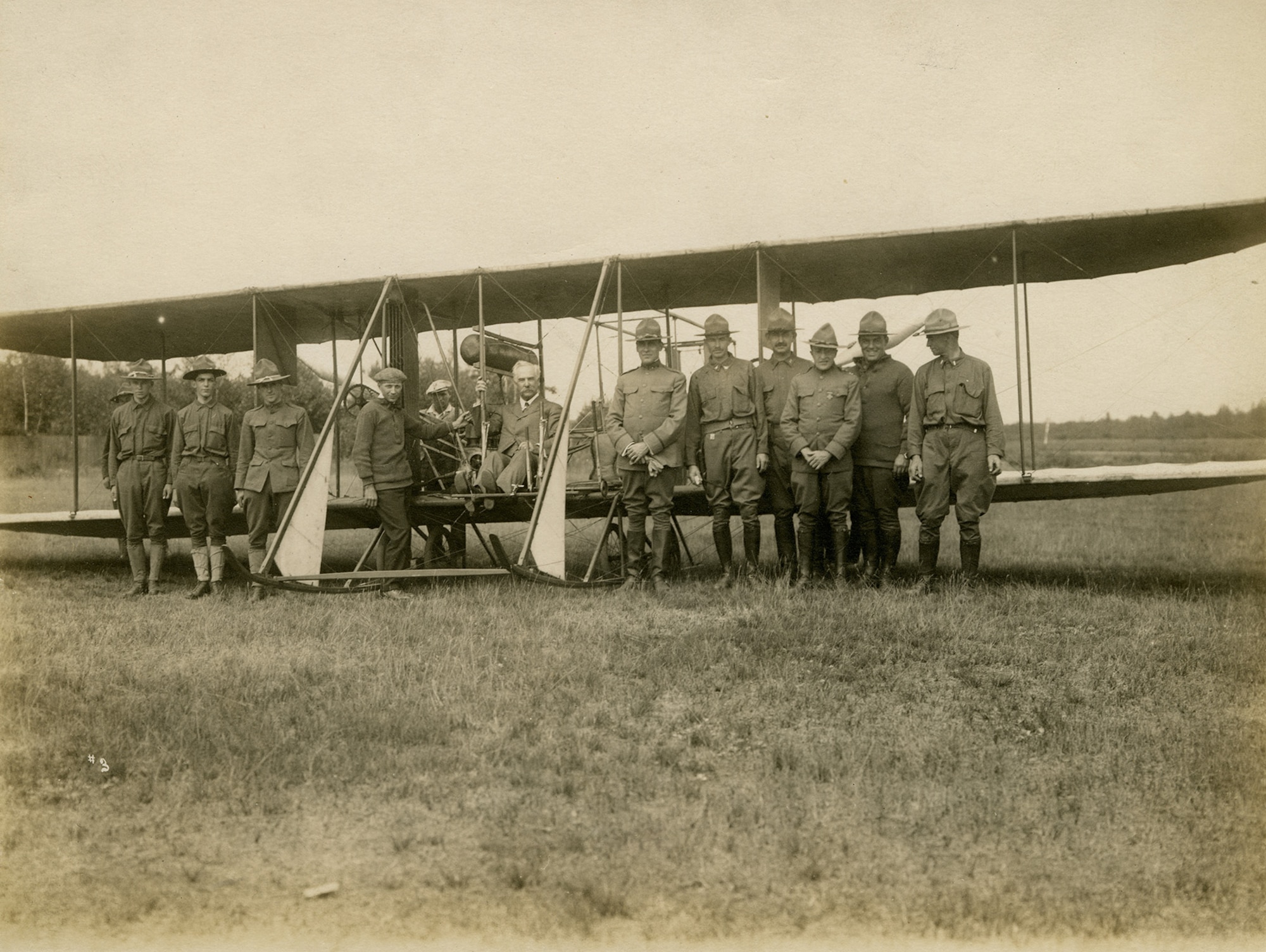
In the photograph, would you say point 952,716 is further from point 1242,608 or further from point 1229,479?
point 1229,479

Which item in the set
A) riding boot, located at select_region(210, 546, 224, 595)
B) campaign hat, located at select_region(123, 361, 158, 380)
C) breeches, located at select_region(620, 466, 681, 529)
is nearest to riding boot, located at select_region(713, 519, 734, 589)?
breeches, located at select_region(620, 466, 681, 529)

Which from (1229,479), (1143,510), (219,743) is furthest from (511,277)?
(1143,510)

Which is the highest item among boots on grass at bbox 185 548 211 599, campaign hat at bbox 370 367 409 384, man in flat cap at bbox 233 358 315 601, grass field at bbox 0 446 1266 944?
campaign hat at bbox 370 367 409 384

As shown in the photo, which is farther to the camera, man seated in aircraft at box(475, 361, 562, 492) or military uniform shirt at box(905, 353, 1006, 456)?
man seated in aircraft at box(475, 361, 562, 492)

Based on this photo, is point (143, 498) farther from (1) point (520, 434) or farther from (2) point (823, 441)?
(2) point (823, 441)

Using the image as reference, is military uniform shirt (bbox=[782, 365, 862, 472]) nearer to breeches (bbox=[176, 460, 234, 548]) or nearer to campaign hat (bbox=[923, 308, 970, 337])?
campaign hat (bbox=[923, 308, 970, 337])
